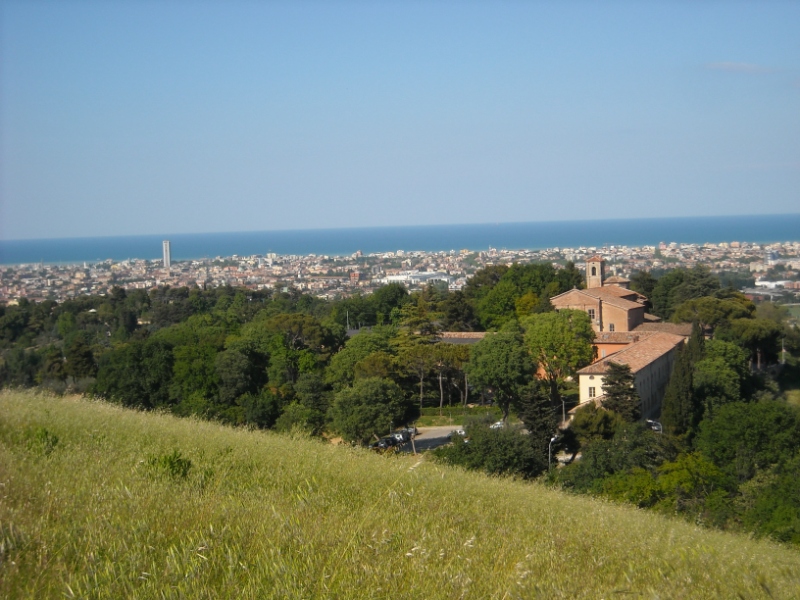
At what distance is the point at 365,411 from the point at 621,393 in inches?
239

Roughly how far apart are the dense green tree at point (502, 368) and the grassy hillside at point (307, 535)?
14.2 meters

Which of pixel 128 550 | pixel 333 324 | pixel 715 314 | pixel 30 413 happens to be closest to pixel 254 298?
pixel 333 324

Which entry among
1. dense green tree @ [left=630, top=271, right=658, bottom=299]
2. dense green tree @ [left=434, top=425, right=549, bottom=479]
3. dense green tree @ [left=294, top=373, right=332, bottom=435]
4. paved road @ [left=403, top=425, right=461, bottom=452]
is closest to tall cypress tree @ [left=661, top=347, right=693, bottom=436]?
paved road @ [left=403, top=425, right=461, bottom=452]

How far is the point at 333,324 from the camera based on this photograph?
29.8m

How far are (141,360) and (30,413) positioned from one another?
45.6ft

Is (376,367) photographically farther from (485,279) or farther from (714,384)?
(485,279)

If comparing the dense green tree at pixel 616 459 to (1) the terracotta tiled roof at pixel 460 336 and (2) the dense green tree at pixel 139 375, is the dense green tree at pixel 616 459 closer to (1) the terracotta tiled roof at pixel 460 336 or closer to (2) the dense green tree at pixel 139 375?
(2) the dense green tree at pixel 139 375

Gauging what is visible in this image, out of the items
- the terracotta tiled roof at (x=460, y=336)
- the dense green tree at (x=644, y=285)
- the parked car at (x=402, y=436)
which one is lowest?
the parked car at (x=402, y=436)

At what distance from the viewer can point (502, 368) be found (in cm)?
2050

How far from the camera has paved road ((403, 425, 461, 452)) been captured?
17725 millimetres

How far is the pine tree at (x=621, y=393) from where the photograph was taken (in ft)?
60.3

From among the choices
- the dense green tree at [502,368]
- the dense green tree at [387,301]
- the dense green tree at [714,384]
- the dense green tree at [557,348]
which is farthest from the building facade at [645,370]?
the dense green tree at [387,301]

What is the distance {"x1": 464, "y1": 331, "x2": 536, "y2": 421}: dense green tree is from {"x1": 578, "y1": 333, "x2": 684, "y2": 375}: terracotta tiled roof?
151 centimetres

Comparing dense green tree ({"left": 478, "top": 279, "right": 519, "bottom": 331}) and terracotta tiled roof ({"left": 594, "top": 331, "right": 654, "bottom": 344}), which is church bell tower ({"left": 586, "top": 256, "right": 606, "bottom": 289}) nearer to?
dense green tree ({"left": 478, "top": 279, "right": 519, "bottom": 331})
